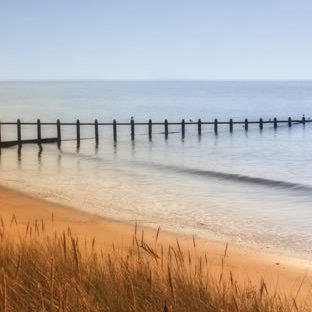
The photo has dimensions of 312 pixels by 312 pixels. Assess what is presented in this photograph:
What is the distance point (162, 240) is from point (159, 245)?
0.82m

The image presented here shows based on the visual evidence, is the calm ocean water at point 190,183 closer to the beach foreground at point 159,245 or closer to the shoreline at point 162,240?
the shoreline at point 162,240

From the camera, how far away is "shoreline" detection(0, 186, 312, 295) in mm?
9195

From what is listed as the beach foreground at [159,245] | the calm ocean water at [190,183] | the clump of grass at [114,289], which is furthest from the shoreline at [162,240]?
the clump of grass at [114,289]

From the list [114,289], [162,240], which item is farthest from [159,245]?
[114,289]

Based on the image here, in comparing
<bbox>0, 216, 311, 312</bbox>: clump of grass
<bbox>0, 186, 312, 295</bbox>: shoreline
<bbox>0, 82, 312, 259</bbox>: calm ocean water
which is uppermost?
<bbox>0, 216, 311, 312</bbox>: clump of grass

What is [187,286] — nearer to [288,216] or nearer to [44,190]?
[288,216]

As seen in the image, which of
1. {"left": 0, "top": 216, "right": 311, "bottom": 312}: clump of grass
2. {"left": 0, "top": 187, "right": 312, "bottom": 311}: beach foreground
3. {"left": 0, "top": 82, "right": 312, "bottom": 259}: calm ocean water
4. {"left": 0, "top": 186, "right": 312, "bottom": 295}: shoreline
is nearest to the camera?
{"left": 0, "top": 216, "right": 311, "bottom": 312}: clump of grass

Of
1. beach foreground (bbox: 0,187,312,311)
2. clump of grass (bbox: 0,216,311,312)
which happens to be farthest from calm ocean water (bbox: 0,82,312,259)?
clump of grass (bbox: 0,216,311,312)

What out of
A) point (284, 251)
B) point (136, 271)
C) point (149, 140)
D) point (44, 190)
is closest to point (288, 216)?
point (284, 251)

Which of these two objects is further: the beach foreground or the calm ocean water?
the calm ocean water

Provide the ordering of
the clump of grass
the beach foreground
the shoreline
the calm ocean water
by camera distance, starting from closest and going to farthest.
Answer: the clump of grass → the beach foreground → the shoreline → the calm ocean water

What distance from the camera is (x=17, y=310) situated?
4215 millimetres

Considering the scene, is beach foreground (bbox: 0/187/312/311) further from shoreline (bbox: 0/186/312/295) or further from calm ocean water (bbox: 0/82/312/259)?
calm ocean water (bbox: 0/82/312/259)

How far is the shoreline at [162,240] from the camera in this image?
9195 mm
